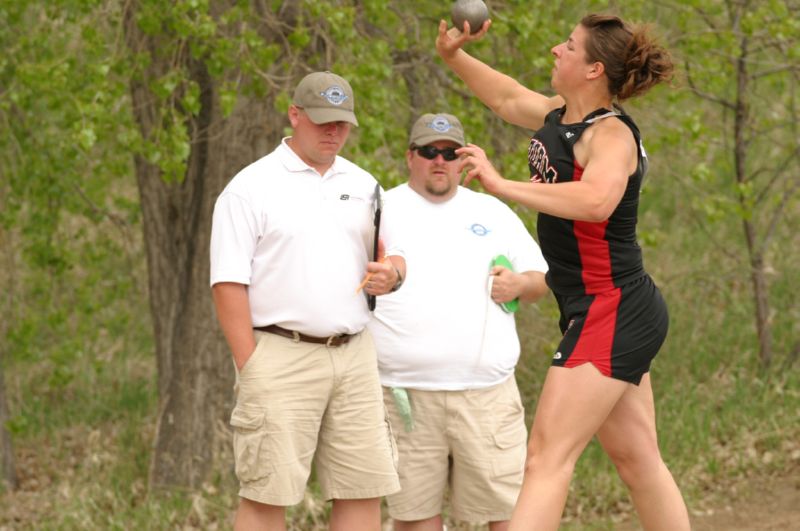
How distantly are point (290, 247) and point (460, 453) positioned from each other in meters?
1.20

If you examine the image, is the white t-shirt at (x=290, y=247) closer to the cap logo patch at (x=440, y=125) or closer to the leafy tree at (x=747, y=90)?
the cap logo patch at (x=440, y=125)

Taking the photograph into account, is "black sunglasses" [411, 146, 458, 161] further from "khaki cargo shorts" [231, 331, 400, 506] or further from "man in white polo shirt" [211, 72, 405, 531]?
"khaki cargo shorts" [231, 331, 400, 506]

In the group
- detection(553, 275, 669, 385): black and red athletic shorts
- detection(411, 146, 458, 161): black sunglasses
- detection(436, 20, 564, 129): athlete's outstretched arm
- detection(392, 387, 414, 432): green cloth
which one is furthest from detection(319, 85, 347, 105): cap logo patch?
detection(392, 387, 414, 432): green cloth

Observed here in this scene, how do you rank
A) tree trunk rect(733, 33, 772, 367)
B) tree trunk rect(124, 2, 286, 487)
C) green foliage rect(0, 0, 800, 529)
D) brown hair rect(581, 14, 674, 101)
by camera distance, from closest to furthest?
brown hair rect(581, 14, 674, 101) < green foliage rect(0, 0, 800, 529) < tree trunk rect(124, 2, 286, 487) < tree trunk rect(733, 33, 772, 367)

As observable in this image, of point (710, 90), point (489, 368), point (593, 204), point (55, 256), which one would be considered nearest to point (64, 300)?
point (55, 256)

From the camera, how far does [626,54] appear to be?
4129 millimetres

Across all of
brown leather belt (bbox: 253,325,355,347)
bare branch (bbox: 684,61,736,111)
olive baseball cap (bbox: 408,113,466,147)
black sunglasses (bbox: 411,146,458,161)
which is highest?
bare branch (bbox: 684,61,736,111)

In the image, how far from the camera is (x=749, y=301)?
10203mm

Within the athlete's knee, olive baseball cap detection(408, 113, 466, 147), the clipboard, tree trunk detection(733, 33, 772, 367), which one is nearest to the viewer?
the athlete's knee

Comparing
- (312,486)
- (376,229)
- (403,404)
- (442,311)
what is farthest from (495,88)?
(312,486)

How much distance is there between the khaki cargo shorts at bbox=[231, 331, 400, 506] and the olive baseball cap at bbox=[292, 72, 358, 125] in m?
0.79

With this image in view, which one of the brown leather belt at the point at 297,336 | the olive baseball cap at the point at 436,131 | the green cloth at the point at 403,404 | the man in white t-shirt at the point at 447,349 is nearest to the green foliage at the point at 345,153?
the olive baseball cap at the point at 436,131

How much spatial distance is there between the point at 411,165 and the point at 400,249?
477mm

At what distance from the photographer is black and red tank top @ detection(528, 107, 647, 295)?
4133mm
